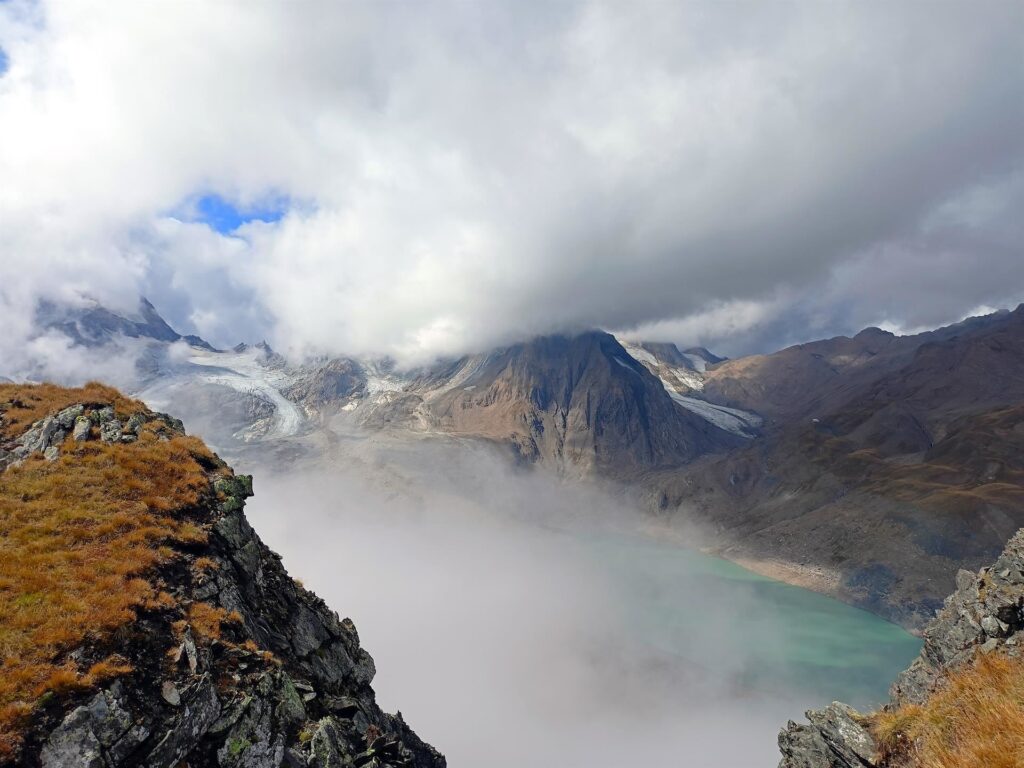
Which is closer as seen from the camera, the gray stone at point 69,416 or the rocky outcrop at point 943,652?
the rocky outcrop at point 943,652

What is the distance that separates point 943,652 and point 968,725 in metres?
13.6

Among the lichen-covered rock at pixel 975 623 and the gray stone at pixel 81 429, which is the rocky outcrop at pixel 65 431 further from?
the lichen-covered rock at pixel 975 623

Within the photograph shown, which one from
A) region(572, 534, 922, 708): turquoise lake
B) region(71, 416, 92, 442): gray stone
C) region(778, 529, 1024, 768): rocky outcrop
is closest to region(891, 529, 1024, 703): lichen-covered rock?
region(778, 529, 1024, 768): rocky outcrop

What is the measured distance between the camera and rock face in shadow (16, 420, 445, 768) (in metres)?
12.1

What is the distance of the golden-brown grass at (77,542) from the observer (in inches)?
A: 489

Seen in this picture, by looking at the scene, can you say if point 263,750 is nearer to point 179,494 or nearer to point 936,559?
point 179,494

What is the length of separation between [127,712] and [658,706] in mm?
124552

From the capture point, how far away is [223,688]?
48.9ft

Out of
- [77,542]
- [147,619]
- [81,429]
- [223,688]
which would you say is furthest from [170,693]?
[81,429]

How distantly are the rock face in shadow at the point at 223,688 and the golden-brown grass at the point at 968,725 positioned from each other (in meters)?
16.1

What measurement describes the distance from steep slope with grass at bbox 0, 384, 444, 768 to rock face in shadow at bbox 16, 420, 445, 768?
1.8 inches

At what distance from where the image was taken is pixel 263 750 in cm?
1455

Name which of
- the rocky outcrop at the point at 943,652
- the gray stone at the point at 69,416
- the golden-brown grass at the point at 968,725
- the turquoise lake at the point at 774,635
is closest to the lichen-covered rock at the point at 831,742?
the rocky outcrop at the point at 943,652

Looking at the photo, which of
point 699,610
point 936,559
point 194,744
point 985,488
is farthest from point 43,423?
point 985,488
